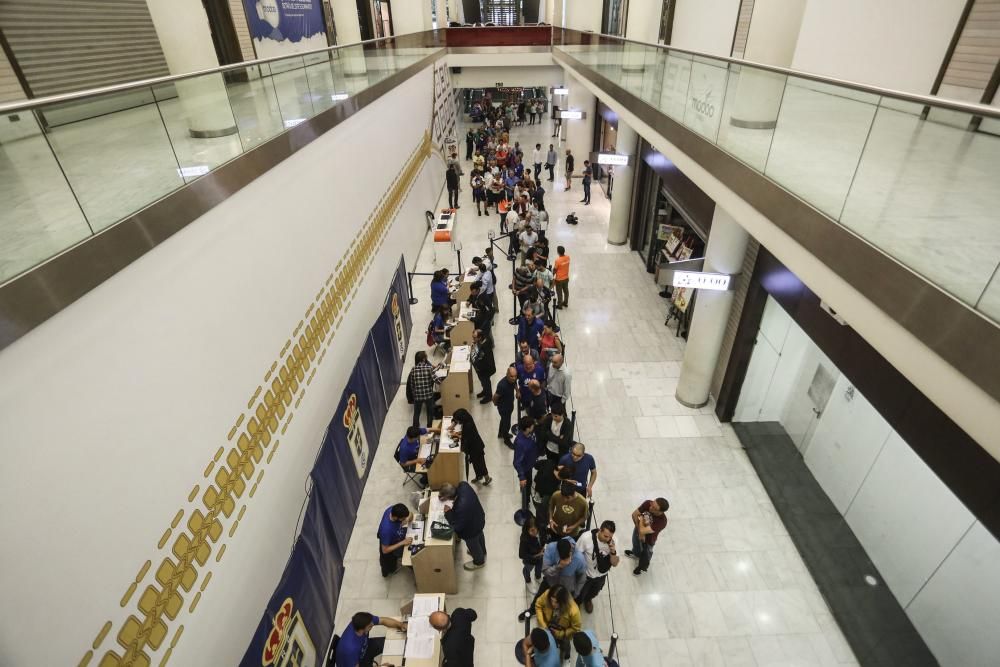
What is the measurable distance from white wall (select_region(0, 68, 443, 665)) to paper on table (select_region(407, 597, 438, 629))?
1512 mm

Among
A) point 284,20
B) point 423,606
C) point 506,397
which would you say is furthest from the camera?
point 284,20

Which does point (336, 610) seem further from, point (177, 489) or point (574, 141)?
point (574, 141)

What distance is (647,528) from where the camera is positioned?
6.03 m

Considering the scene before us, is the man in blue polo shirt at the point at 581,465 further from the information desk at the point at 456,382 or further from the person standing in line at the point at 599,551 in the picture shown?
the information desk at the point at 456,382

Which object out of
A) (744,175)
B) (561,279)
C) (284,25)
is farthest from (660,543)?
(284,25)

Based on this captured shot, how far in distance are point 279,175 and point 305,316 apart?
5.43ft

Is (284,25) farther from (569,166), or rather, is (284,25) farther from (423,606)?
(423,606)

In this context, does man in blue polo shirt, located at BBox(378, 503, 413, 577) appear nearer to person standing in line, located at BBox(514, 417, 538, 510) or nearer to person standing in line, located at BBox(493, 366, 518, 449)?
person standing in line, located at BBox(514, 417, 538, 510)

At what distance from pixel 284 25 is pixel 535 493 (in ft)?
39.2

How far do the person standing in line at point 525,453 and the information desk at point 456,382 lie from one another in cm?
213

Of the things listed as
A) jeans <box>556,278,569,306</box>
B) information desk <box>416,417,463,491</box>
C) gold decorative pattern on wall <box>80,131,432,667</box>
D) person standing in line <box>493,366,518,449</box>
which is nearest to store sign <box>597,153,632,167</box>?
jeans <box>556,278,569,306</box>

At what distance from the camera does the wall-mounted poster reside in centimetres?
1052

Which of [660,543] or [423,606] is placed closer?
[423,606]

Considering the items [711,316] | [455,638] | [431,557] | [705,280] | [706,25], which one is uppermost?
[706,25]
